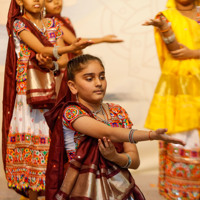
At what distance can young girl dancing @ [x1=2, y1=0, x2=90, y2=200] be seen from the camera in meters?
2.65

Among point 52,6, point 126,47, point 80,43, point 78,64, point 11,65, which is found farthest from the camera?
point 126,47

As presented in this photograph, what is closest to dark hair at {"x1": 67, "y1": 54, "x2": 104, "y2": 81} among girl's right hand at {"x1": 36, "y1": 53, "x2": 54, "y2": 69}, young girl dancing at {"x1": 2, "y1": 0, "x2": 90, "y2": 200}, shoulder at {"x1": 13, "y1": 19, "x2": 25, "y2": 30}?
girl's right hand at {"x1": 36, "y1": 53, "x2": 54, "y2": 69}

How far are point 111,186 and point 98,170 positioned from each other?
87mm

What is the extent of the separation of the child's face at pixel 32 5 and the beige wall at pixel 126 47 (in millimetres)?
1822

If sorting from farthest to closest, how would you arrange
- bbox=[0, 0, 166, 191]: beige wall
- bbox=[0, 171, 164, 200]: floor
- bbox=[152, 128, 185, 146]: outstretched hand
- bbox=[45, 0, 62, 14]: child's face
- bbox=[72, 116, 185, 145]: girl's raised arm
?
bbox=[0, 0, 166, 191]: beige wall < bbox=[0, 171, 164, 200]: floor < bbox=[45, 0, 62, 14]: child's face < bbox=[72, 116, 185, 145]: girl's raised arm < bbox=[152, 128, 185, 146]: outstretched hand

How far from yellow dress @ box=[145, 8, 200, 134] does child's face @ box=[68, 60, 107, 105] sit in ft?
3.32

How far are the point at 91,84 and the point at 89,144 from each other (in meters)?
0.26

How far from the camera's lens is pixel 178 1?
279 cm

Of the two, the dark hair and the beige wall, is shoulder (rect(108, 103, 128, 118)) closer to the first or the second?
the dark hair

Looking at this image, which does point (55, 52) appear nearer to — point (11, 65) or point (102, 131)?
point (11, 65)

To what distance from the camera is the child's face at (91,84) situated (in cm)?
181

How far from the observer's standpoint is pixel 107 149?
5.47 feet

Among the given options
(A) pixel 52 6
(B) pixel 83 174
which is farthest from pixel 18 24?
(B) pixel 83 174

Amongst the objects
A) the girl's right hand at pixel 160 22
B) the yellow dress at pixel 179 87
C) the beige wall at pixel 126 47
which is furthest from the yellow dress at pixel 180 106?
the beige wall at pixel 126 47
